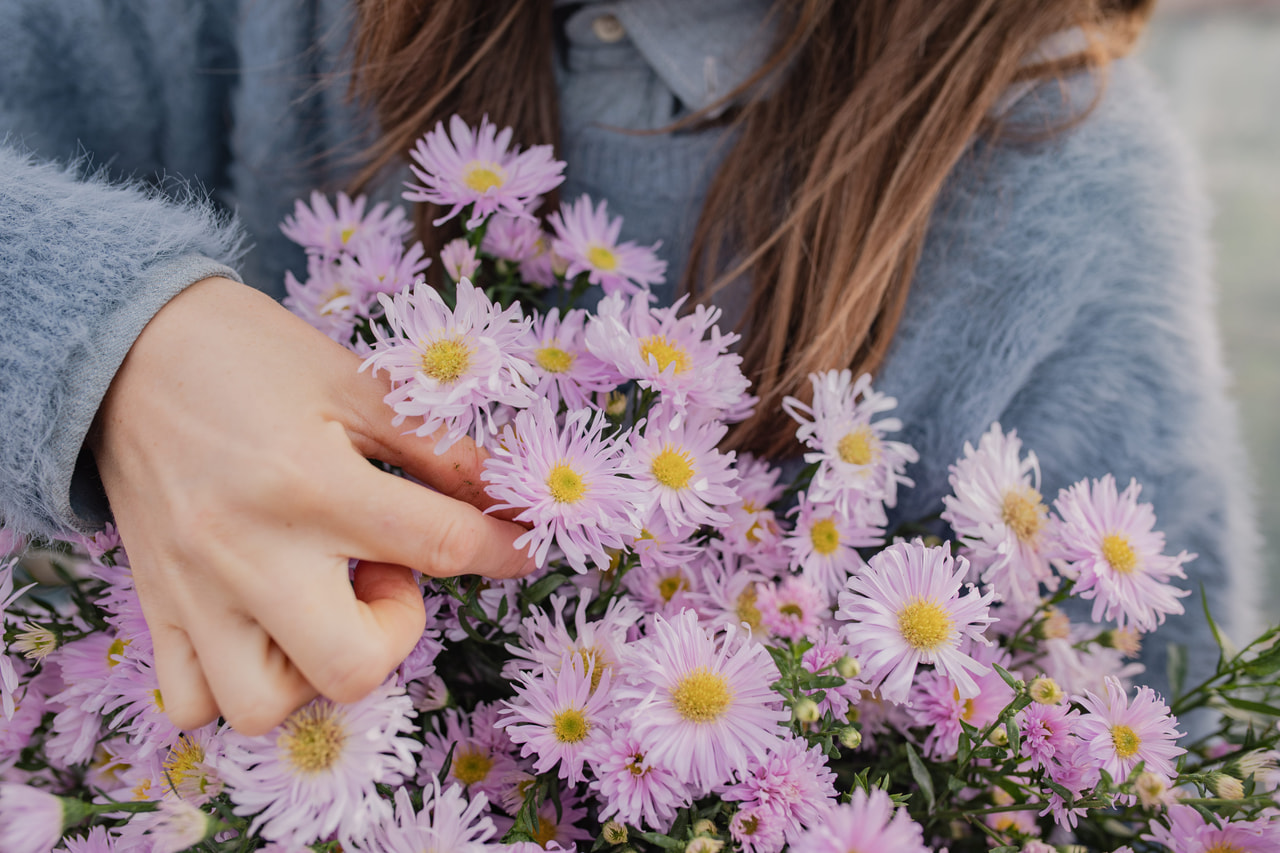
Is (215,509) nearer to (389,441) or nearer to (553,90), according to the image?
(389,441)

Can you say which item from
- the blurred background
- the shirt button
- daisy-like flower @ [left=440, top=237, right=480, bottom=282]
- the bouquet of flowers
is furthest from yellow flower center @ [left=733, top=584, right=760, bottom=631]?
the blurred background

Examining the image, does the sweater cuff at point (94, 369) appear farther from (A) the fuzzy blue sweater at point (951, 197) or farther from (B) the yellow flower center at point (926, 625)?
(B) the yellow flower center at point (926, 625)

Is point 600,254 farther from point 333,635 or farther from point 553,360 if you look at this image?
point 333,635

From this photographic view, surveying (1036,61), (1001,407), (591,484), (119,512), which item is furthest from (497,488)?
(1036,61)

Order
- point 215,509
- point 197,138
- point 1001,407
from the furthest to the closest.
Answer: point 197,138 → point 1001,407 → point 215,509

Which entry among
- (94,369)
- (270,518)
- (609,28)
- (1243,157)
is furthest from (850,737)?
(1243,157)

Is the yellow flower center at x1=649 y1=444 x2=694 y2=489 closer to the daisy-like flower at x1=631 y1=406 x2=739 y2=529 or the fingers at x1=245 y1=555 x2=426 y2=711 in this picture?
the daisy-like flower at x1=631 y1=406 x2=739 y2=529
